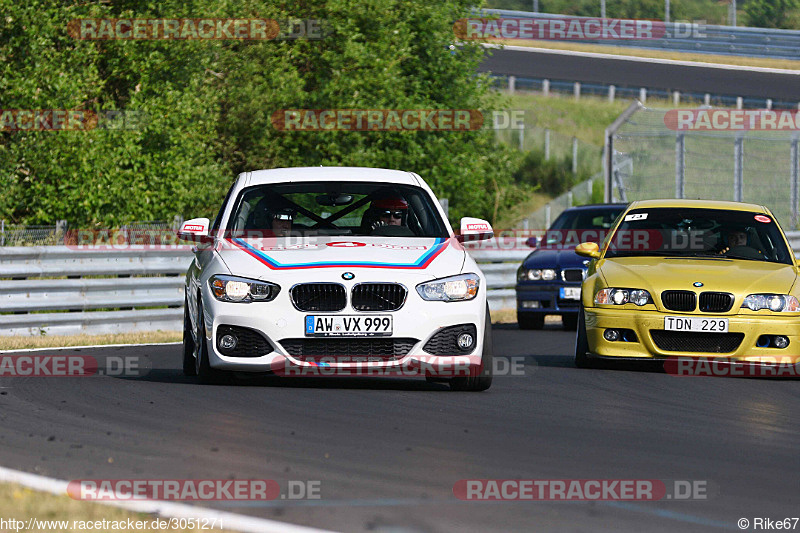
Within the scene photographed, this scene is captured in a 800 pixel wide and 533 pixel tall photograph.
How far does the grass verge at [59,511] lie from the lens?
5.08m

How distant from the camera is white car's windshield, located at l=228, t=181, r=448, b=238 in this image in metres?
10.6

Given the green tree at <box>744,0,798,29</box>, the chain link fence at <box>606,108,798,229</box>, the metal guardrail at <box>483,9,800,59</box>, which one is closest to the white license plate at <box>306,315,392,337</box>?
the chain link fence at <box>606,108,798,229</box>

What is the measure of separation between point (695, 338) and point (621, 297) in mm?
687

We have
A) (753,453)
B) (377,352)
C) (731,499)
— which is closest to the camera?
(731,499)

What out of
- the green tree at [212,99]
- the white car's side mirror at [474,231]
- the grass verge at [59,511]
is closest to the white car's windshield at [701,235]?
the white car's side mirror at [474,231]

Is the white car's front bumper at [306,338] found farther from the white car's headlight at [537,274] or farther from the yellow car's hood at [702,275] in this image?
the white car's headlight at [537,274]

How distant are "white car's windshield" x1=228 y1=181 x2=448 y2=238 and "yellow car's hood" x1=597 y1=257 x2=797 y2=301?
78.1 inches

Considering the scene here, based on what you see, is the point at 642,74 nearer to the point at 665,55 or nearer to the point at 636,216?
the point at 665,55

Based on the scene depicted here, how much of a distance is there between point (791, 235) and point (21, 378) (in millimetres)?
17358

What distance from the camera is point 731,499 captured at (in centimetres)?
602

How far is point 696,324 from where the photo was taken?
452 inches

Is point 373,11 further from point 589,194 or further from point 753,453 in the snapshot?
point 753,453

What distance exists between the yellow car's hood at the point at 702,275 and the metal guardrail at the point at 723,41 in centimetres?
3334

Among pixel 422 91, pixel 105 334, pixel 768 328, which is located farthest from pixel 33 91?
pixel 768 328
